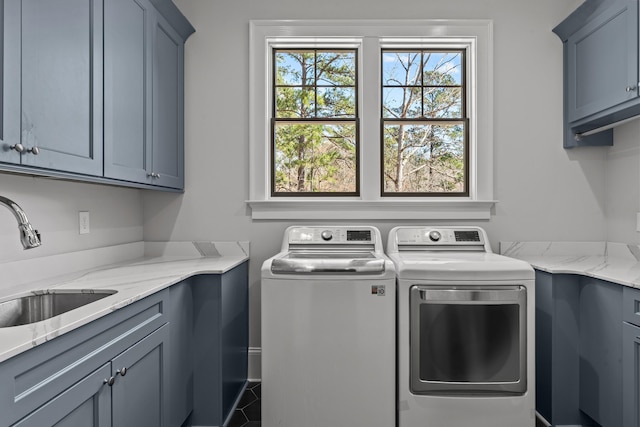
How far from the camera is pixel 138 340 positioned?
4.79 feet

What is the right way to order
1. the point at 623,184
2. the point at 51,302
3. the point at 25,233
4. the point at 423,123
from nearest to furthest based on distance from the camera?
1. the point at 25,233
2. the point at 51,302
3. the point at 623,184
4. the point at 423,123

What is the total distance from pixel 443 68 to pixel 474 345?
187 cm

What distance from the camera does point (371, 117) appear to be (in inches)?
105

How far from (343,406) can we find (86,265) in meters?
1.47

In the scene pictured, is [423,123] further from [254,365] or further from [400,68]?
[254,365]

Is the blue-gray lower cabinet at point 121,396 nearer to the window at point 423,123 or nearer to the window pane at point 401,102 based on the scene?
the window at point 423,123

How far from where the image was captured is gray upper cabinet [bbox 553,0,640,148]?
1.99 m

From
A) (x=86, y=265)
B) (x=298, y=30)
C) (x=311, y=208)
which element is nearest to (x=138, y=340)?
(x=86, y=265)

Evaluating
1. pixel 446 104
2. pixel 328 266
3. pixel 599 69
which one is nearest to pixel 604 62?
pixel 599 69

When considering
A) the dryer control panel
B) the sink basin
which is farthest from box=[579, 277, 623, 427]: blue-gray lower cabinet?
the sink basin

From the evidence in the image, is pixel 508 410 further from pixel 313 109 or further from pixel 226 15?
pixel 226 15

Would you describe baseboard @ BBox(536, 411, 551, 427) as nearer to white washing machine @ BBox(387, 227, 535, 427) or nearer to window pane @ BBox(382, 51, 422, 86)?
white washing machine @ BBox(387, 227, 535, 427)

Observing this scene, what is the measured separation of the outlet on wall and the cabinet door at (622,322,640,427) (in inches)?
102

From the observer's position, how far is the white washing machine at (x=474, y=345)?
1.89m
